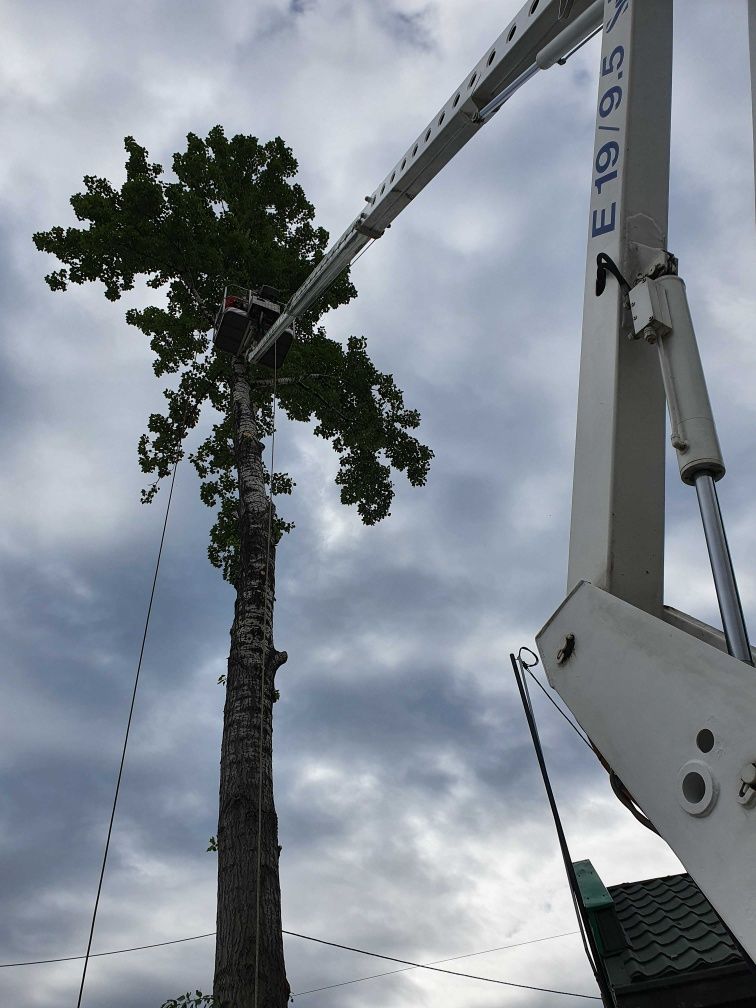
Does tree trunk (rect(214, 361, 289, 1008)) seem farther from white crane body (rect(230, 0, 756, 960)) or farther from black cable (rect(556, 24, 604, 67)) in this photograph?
black cable (rect(556, 24, 604, 67))

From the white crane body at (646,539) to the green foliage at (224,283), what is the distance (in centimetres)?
774

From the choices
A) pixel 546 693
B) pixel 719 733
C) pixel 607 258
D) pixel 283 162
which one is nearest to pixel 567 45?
pixel 607 258

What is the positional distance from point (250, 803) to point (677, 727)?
4.03 metres

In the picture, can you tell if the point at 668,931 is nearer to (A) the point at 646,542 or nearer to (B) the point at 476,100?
(A) the point at 646,542

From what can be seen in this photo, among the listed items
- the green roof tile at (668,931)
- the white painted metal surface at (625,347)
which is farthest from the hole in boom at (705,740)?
the green roof tile at (668,931)

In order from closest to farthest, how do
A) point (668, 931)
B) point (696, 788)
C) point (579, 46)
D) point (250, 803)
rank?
point (696, 788) < point (579, 46) < point (250, 803) < point (668, 931)

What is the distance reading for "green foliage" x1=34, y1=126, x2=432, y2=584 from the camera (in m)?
9.99

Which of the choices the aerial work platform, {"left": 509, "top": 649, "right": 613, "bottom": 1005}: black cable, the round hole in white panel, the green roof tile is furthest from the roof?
the aerial work platform

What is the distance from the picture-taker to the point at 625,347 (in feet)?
7.11

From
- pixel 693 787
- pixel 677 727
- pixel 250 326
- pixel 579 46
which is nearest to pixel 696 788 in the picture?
pixel 693 787

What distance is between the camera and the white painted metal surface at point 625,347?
1.96m

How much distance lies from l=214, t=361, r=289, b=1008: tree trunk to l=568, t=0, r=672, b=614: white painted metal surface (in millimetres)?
3115

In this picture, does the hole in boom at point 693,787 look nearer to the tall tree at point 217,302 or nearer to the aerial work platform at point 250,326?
the tall tree at point 217,302

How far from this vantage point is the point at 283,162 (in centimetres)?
1168
